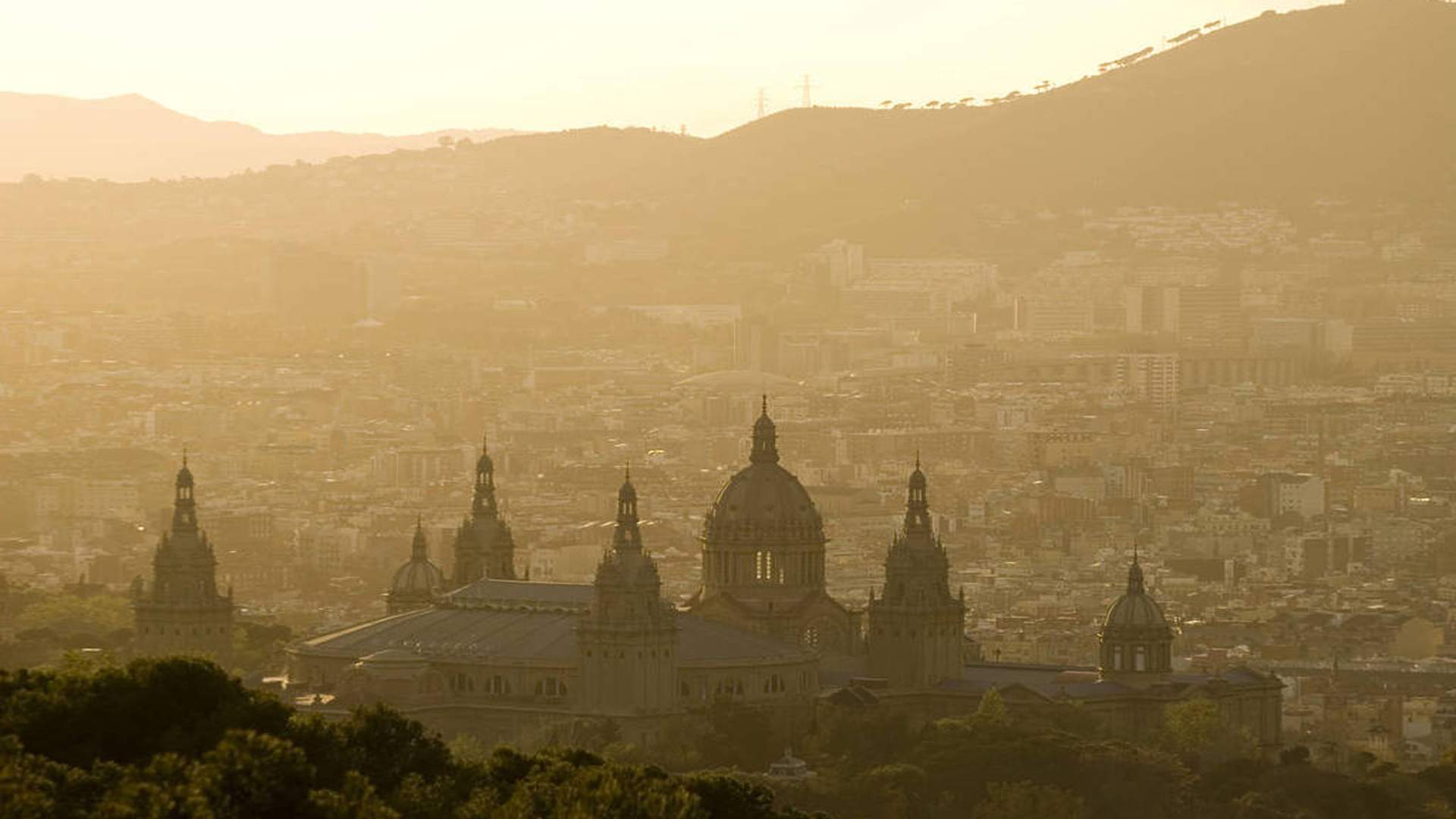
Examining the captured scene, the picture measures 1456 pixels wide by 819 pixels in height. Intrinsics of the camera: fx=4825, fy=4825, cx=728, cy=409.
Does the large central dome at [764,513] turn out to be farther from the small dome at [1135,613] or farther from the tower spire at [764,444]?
the small dome at [1135,613]

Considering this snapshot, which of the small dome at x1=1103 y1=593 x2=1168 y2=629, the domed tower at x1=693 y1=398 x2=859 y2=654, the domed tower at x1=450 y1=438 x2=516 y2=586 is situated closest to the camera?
the small dome at x1=1103 y1=593 x2=1168 y2=629

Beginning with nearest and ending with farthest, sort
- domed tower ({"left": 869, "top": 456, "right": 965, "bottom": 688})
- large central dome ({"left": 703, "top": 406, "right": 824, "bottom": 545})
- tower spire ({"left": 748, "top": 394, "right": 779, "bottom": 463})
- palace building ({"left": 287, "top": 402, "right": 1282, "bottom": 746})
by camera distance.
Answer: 1. palace building ({"left": 287, "top": 402, "right": 1282, "bottom": 746})
2. domed tower ({"left": 869, "top": 456, "right": 965, "bottom": 688})
3. large central dome ({"left": 703, "top": 406, "right": 824, "bottom": 545})
4. tower spire ({"left": 748, "top": 394, "right": 779, "bottom": 463})

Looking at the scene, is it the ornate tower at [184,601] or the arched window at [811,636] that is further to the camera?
the ornate tower at [184,601]

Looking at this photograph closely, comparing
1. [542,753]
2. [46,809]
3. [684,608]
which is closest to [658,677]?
[684,608]

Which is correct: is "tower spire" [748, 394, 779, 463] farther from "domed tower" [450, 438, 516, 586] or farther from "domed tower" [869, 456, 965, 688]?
"domed tower" [450, 438, 516, 586]

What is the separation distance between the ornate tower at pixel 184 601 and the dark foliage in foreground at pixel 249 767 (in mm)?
56077

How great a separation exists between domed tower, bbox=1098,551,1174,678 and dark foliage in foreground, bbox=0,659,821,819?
174 feet

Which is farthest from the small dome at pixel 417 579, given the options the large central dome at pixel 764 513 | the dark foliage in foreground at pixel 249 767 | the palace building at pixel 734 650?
the dark foliage in foreground at pixel 249 767

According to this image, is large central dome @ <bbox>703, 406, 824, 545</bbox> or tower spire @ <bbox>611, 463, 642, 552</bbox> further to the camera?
large central dome @ <bbox>703, 406, 824, 545</bbox>

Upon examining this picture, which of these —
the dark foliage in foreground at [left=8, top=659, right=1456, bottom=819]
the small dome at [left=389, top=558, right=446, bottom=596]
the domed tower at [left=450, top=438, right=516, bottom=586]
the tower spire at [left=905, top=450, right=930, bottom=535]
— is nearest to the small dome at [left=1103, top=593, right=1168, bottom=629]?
the tower spire at [left=905, top=450, right=930, bottom=535]

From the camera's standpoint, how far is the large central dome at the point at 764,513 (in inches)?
5079

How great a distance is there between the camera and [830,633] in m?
129

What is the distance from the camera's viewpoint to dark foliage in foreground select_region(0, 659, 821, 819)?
201 ft

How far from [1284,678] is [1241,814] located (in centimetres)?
5442
